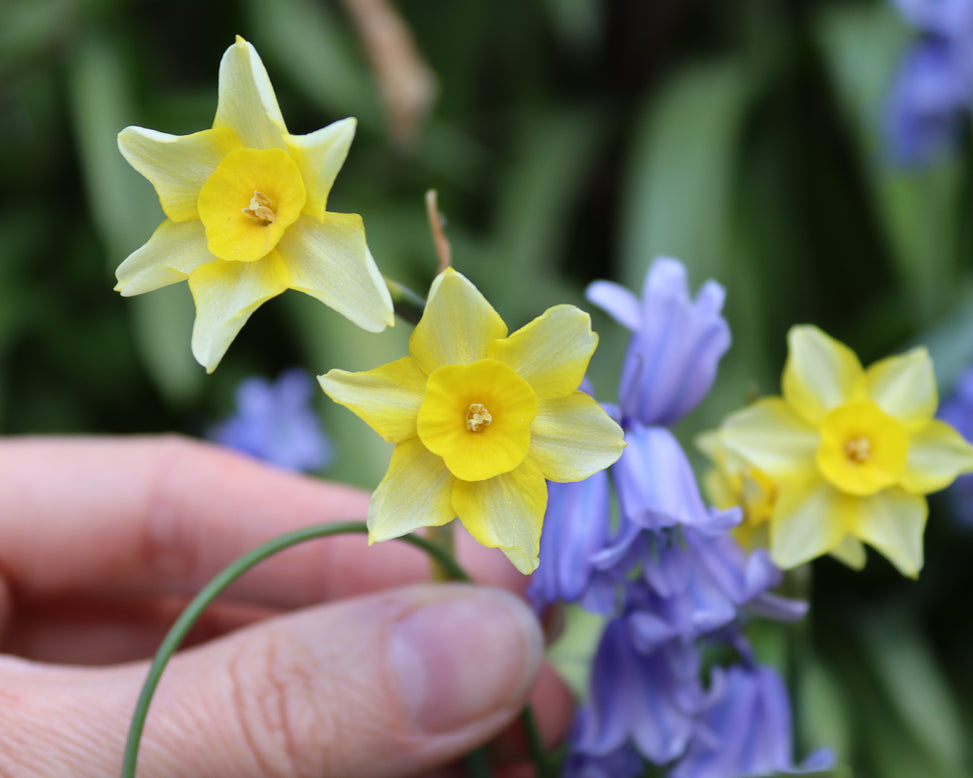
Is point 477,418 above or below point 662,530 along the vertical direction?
above

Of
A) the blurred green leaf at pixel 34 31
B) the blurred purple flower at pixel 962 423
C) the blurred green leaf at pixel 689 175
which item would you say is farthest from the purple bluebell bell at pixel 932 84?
the blurred green leaf at pixel 34 31

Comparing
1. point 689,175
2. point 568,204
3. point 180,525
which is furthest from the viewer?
point 568,204

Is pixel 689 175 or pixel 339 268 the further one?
pixel 689 175

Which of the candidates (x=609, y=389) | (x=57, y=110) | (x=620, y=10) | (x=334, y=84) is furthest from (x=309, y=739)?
(x=620, y=10)

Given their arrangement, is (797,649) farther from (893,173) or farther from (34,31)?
(34,31)

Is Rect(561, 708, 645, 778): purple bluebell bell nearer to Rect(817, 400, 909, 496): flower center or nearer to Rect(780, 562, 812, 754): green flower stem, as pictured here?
Rect(780, 562, 812, 754): green flower stem

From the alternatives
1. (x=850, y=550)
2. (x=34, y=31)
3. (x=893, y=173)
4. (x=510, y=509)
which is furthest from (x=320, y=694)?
(x=34, y=31)
